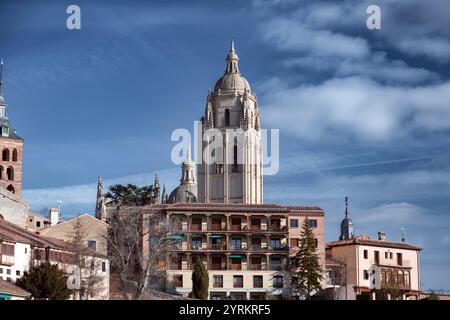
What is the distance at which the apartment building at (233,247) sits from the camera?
252ft

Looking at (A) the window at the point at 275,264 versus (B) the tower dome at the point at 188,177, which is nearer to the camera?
(A) the window at the point at 275,264

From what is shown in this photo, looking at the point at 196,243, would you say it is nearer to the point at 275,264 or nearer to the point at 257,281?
the point at 257,281

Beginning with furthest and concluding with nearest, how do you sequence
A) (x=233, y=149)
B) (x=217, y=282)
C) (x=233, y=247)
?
(x=233, y=149) → (x=233, y=247) → (x=217, y=282)

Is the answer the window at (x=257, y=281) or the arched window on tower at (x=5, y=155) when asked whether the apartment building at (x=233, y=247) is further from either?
the arched window on tower at (x=5, y=155)

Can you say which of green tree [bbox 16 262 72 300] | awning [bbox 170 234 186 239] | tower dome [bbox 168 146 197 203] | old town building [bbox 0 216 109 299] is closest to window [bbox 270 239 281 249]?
awning [bbox 170 234 186 239]

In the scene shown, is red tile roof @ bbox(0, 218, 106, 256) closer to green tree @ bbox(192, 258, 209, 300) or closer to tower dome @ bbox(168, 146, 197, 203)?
green tree @ bbox(192, 258, 209, 300)

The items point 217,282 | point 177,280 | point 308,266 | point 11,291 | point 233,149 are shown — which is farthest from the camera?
point 233,149

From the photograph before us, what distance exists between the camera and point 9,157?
112938mm

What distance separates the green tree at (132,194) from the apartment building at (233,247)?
11.6 metres

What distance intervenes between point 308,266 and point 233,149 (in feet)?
126

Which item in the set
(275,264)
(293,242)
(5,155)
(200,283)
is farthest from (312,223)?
(5,155)

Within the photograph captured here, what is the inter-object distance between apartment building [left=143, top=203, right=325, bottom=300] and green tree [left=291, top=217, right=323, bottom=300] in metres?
2.83

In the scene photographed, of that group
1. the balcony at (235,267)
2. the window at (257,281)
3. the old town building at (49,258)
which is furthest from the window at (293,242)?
the old town building at (49,258)
